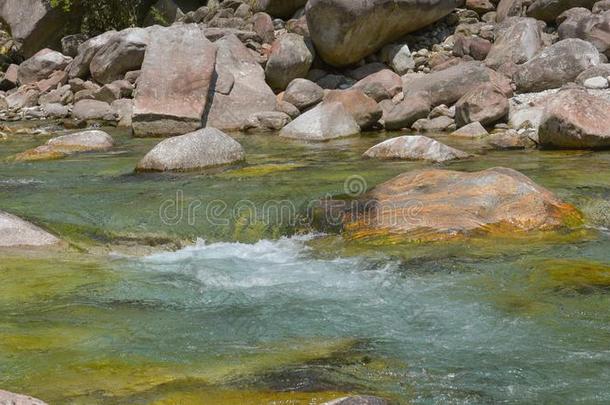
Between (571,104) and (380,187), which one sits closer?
(380,187)

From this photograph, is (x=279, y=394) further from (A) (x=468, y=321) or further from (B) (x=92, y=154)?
(B) (x=92, y=154)

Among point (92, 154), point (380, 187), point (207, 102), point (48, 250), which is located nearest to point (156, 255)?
point (48, 250)

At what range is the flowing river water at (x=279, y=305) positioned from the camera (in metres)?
4.15

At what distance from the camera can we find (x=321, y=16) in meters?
18.0

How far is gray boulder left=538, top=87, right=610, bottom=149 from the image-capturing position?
11.6 m

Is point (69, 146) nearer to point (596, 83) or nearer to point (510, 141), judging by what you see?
point (510, 141)

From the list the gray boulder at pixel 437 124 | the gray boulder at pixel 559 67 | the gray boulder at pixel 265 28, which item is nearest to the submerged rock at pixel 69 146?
the gray boulder at pixel 437 124

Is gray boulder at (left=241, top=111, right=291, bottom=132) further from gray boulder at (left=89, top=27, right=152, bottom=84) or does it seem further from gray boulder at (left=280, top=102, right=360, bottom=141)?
gray boulder at (left=89, top=27, right=152, bottom=84)

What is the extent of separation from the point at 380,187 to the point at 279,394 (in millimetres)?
5057

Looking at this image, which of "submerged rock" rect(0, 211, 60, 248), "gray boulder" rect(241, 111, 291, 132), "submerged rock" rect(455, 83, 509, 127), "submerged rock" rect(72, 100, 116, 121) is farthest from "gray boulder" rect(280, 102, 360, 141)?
"submerged rock" rect(0, 211, 60, 248)

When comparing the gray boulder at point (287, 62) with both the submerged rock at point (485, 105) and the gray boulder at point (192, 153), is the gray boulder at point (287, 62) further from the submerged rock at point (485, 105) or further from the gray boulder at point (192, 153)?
the gray boulder at point (192, 153)

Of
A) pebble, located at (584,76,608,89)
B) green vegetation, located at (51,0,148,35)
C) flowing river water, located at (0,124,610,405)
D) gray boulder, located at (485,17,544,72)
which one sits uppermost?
green vegetation, located at (51,0,148,35)

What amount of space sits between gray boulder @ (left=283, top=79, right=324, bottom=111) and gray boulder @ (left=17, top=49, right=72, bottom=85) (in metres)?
8.15

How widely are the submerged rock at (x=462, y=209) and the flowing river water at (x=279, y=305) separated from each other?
269mm
